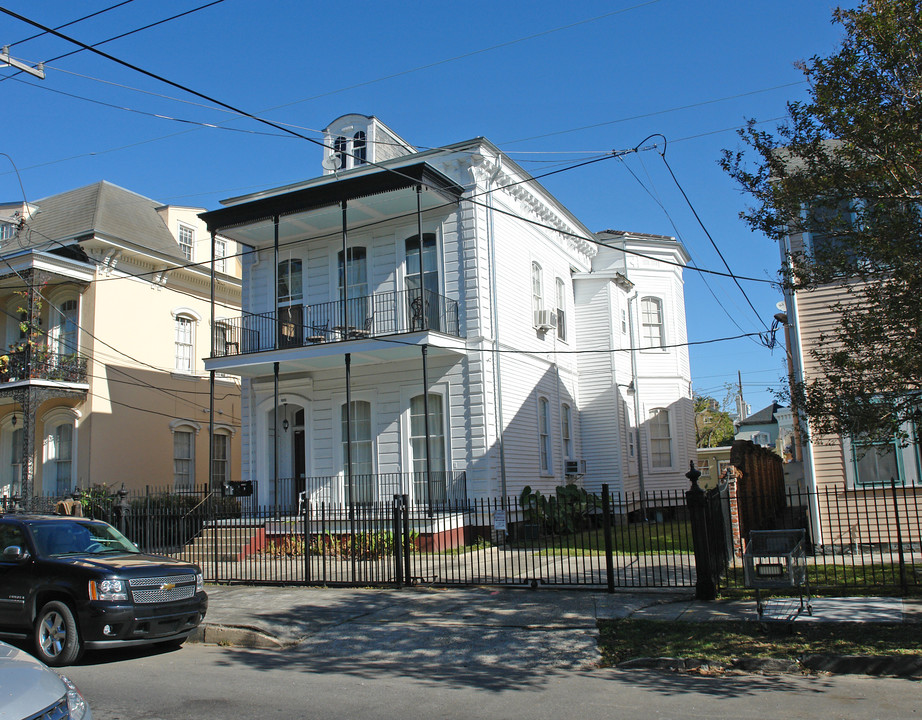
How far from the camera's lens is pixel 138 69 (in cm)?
903

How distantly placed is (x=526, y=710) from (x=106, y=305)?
2103 cm

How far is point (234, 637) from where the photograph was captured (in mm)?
10039

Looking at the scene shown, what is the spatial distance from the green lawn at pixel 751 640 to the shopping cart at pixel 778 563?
10.2 inches

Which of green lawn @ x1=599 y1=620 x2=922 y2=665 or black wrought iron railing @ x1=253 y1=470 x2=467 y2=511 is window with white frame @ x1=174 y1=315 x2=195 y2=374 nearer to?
black wrought iron railing @ x1=253 y1=470 x2=467 y2=511

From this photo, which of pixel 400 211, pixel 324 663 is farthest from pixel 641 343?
pixel 324 663

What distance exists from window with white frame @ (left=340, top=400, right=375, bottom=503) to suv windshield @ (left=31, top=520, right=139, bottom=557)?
930 cm

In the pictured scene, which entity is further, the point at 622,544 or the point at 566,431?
the point at 566,431

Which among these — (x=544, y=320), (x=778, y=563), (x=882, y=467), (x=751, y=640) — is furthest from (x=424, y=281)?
(x=751, y=640)

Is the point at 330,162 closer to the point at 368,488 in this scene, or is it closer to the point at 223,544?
the point at 368,488

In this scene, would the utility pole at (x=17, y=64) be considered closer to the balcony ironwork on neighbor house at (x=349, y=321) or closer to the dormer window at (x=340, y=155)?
the balcony ironwork on neighbor house at (x=349, y=321)

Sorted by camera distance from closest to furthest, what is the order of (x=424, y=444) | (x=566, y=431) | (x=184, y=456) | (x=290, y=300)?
(x=424, y=444), (x=290, y=300), (x=566, y=431), (x=184, y=456)

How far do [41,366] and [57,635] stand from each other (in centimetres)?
1604

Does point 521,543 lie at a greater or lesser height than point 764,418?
lesser

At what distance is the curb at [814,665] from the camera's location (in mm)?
7379
